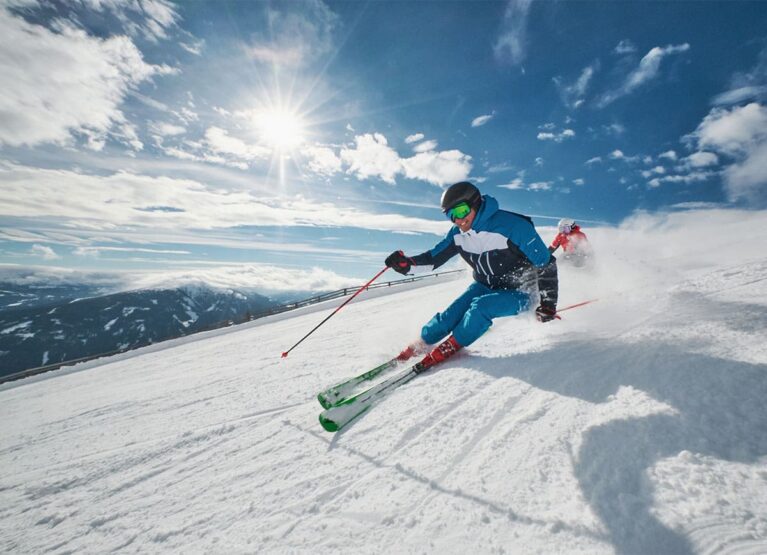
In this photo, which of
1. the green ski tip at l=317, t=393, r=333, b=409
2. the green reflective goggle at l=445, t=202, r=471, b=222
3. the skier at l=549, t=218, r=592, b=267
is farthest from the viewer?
the skier at l=549, t=218, r=592, b=267

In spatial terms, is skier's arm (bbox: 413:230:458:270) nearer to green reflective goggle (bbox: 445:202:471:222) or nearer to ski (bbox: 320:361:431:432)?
green reflective goggle (bbox: 445:202:471:222)

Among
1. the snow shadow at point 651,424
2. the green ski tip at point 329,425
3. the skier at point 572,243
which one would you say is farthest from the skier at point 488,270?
the skier at point 572,243

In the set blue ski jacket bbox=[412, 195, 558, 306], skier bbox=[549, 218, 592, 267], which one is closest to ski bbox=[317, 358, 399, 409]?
blue ski jacket bbox=[412, 195, 558, 306]

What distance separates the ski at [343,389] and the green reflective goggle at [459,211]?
6.35ft

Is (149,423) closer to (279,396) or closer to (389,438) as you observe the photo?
(279,396)

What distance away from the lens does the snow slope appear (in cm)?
144

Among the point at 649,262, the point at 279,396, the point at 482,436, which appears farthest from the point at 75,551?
the point at 649,262

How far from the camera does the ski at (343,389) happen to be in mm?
3031

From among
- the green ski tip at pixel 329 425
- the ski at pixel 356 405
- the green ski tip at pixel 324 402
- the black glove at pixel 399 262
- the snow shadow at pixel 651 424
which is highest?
the black glove at pixel 399 262

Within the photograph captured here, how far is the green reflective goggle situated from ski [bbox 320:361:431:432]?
6.28 ft

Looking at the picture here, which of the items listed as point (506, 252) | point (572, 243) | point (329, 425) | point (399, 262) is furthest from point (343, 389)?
point (572, 243)

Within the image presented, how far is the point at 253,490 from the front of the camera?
2.05 meters

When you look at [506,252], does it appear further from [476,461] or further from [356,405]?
[476,461]

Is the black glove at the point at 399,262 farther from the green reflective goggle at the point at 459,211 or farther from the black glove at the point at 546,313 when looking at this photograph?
the black glove at the point at 546,313
